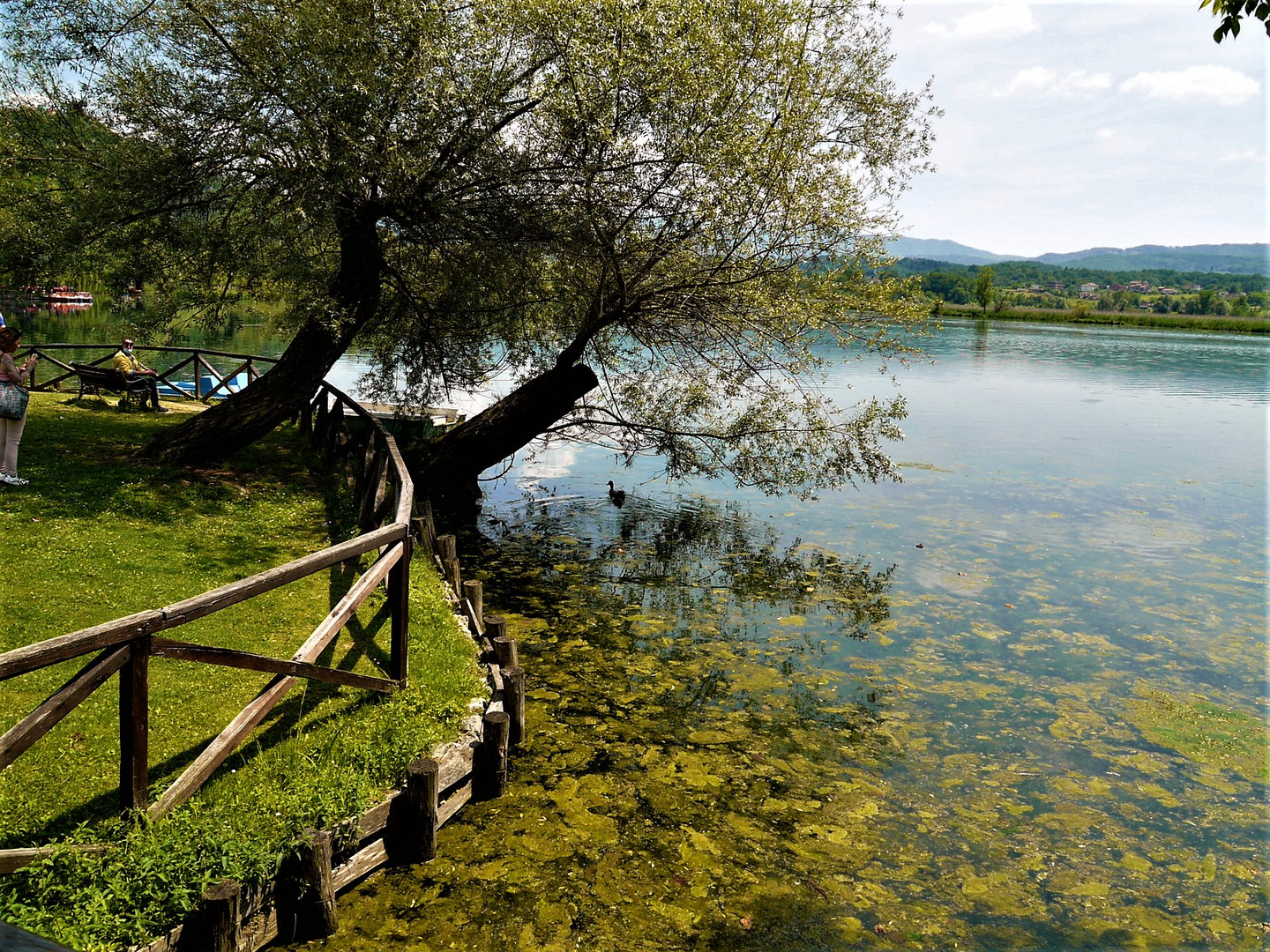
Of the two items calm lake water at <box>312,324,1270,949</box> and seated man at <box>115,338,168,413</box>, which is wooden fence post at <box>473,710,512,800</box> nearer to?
calm lake water at <box>312,324,1270,949</box>

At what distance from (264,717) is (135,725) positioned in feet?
5.76

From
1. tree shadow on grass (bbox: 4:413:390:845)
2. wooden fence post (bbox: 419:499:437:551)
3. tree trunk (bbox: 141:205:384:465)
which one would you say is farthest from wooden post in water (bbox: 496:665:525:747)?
tree trunk (bbox: 141:205:384:465)

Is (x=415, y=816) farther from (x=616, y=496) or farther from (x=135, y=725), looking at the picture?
(x=616, y=496)

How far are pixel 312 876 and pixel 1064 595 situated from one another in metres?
14.3

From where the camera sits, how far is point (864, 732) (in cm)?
1055

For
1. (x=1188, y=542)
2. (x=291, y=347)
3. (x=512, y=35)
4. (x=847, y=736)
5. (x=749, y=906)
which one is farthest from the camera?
(x=1188, y=542)

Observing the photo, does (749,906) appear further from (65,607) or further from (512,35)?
(512,35)

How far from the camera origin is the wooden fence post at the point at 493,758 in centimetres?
810

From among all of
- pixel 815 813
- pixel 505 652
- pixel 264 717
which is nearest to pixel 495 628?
pixel 505 652

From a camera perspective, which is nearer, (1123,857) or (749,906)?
(749,906)

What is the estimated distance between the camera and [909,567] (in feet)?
57.4

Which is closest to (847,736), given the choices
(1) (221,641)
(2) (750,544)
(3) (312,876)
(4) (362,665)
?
(4) (362,665)

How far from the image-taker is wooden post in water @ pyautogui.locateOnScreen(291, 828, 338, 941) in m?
6.15

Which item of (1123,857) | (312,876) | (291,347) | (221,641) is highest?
(291,347)
